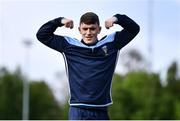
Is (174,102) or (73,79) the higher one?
(73,79)

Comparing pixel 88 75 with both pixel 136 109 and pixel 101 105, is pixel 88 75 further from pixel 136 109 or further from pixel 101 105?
pixel 136 109

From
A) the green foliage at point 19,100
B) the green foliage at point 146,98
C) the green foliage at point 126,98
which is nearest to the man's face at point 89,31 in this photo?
the green foliage at point 126,98

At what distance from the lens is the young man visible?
229 inches

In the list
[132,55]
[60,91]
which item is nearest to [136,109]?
[132,55]

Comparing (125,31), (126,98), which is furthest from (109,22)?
(126,98)

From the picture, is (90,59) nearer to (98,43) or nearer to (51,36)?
(98,43)

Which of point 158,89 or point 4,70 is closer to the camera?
point 158,89

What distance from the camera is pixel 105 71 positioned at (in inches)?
232

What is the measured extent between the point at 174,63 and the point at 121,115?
798 cm

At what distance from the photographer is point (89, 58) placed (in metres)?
5.96

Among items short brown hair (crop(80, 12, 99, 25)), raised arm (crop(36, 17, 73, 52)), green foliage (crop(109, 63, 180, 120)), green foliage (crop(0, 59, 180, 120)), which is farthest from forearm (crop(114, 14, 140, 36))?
green foliage (crop(109, 63, 180, 120))

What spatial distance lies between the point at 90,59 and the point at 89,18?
0.37 metres

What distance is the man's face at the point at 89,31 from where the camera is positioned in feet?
19.2

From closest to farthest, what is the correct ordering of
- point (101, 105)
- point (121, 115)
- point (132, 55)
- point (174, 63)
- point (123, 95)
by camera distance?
point (101, 105), point (121, 115), point (123, 95), point (174, 63), point (132, 55)
